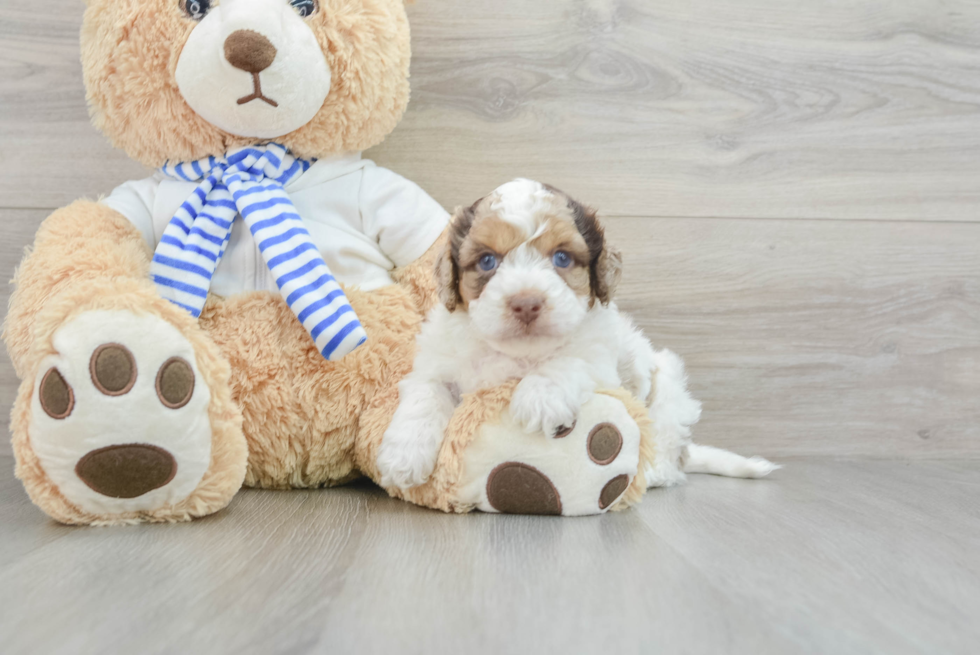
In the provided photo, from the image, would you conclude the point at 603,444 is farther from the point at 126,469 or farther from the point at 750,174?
the point at 750,174

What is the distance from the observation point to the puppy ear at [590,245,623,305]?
1200mm

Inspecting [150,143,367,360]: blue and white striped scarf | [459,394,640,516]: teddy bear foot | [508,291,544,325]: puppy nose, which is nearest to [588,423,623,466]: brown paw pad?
[459,394,640,516]: teddy bear foot

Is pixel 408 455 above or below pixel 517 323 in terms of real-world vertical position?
below

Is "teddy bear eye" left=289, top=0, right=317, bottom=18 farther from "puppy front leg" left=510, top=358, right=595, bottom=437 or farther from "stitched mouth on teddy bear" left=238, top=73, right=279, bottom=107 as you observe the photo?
"puppy front leg" left=510, top=358, right=595, bottom=437

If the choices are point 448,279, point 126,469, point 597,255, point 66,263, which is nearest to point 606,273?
point 597,255

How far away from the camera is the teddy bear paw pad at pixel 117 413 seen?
0.98m

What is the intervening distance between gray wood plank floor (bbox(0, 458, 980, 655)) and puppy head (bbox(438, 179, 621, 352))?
0.31m

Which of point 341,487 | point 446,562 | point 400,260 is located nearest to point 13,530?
point 341,487

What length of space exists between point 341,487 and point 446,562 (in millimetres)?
537

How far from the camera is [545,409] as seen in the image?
1.09 meters

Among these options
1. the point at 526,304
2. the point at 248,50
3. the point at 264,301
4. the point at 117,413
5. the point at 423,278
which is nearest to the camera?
the point at 117,413

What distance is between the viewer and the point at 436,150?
1705mm

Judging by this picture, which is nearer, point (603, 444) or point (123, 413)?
point (123, 413)

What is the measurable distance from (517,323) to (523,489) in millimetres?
257
